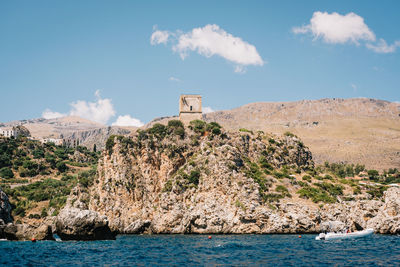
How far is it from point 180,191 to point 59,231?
790 inches

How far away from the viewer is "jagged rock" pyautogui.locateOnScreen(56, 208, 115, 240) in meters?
39.6

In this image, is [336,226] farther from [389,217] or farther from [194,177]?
[194,177]

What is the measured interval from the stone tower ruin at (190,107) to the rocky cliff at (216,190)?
33.7 ft

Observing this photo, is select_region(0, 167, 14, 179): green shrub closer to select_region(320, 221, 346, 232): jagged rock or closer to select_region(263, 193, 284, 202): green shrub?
select_region(263, 193, 284, 202): green shrub

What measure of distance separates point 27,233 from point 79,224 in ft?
26.3

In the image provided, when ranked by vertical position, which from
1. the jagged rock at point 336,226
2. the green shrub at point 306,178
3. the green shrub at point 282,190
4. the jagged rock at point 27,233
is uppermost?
the green shrub at point 306,178

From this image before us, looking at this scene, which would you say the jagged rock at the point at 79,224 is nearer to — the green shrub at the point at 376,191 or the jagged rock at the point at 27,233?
the jagged rock at the point at 27,233

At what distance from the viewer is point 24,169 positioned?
10356cm

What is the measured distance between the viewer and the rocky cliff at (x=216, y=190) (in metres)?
50.4

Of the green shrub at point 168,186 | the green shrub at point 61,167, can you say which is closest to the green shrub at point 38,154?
the green shrub at point 61,167

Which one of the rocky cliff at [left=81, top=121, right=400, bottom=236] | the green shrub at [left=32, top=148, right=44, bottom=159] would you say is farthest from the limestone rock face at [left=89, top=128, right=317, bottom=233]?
the green shrub at [left=32, top=148, right=44, bottom=159]

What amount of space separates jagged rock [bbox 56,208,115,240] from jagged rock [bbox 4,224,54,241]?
9.81ft

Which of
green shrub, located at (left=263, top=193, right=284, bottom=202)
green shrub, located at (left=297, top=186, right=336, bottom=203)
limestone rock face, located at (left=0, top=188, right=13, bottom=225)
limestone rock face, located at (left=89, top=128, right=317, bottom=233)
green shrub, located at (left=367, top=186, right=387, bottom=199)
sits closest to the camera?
limestone rock face, located at (left=89, top=128, right=317, bottom=233)

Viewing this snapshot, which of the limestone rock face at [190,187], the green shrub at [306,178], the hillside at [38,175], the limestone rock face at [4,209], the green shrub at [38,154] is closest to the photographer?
the limestone rock face at [190,187]
